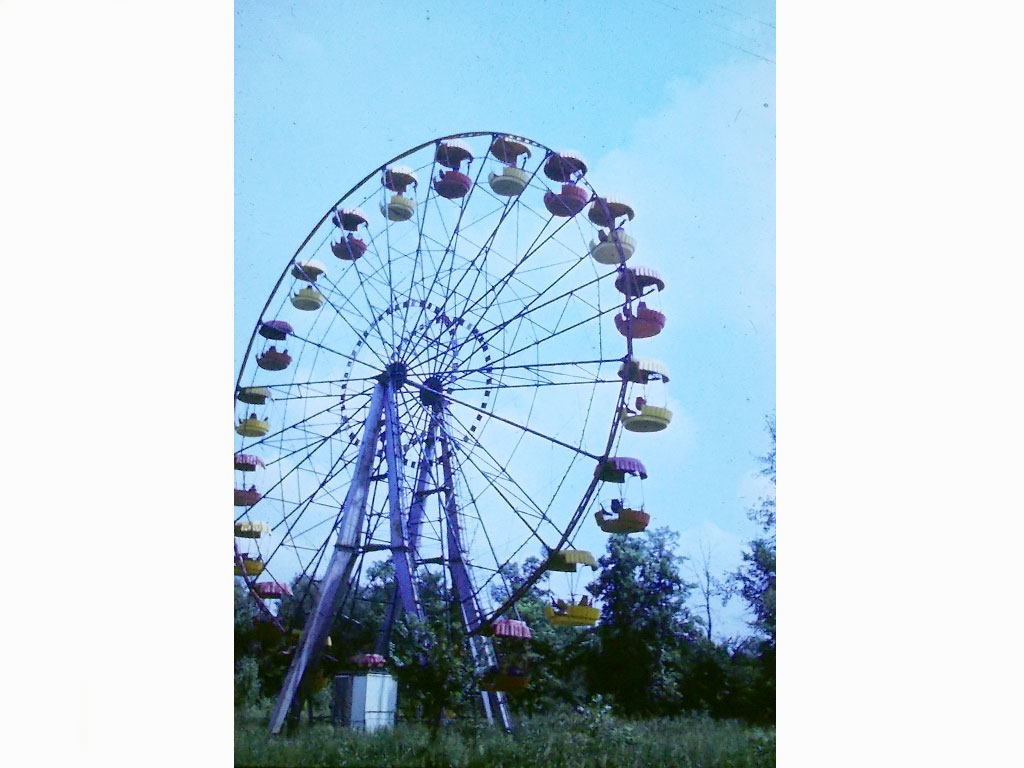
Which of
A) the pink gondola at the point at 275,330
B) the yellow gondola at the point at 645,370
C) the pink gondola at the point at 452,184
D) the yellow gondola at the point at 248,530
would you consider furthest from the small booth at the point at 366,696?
the pink gondola at the point at 452,184

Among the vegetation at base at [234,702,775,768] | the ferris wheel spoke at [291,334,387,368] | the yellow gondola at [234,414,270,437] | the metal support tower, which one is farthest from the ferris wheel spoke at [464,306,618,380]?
the vegetation at base at [234,702,775,768]

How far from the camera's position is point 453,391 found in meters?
4.41

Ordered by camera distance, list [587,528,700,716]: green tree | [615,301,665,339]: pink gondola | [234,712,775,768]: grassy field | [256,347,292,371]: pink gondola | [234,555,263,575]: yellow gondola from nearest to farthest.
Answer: [234,712,775,768]: grassy field < [587,528,700,716]: green tree < [615,301,665,339]: pink gondola < [234,555,263,575]: yellow gondola < [256,347,292,371]: pink gondola

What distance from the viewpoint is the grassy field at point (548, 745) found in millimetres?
3918

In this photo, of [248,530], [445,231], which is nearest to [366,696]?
[248,530]

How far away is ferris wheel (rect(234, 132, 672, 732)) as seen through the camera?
4172 mm

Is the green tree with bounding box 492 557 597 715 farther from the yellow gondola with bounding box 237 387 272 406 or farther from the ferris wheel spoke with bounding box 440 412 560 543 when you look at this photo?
the yellow gondola with bounding box 237 387 272 406

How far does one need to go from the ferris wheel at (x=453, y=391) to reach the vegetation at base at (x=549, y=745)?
4.9 inches

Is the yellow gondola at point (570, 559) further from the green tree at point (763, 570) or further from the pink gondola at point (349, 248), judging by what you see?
the pink gondola at point (349, 248)

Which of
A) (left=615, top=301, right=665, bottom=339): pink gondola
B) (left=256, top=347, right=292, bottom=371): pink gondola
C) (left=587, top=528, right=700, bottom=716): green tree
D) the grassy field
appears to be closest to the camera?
the grassy field
